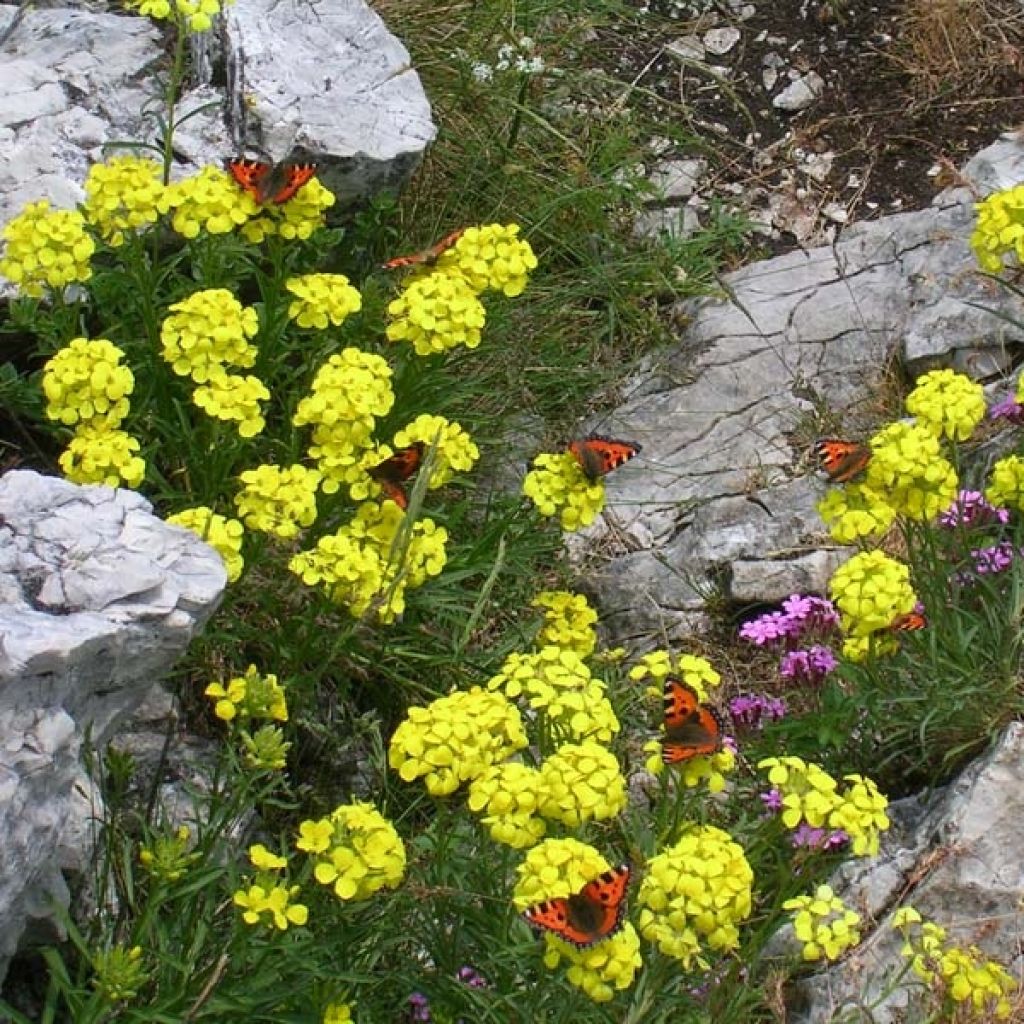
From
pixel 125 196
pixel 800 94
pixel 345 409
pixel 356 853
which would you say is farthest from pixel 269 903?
pixel 800 94

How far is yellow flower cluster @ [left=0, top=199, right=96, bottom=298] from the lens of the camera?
4.00 meters

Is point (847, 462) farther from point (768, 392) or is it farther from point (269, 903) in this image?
point (768, 392)

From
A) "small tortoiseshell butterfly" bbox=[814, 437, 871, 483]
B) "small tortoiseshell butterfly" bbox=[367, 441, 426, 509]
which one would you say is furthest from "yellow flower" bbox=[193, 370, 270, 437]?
"small tortoiseshell butterfly" bbox=[814, 437, 871, 483]

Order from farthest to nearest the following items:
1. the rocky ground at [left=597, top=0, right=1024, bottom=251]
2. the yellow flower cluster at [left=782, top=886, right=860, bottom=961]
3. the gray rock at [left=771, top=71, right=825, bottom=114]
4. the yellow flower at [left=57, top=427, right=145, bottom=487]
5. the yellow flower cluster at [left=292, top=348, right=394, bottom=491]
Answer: the gray rock at [left=771, top=71, right=825, bottom=114] < the rocky ground at [left=597, top=0, right=1024, bottom=251] < the yellow flower cluster at [left=292, top=348, right=394, bottom=491] < the yellow flower at [left=57, top=427, right=145, bottom=487] < the yellow flower cluster at [left=782, top=886, right=860, bottom=961]

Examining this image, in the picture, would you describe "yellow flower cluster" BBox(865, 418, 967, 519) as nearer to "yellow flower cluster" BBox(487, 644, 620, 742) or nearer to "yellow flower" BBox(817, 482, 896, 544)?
"yellow flower" BBox(817, 482, 896, 544)

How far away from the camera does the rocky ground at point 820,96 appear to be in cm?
624

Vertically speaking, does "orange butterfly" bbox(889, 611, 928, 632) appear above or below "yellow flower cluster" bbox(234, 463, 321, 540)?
below

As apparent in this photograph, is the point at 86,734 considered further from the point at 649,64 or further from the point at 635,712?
the point at 649,64

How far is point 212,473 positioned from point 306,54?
1.67 m

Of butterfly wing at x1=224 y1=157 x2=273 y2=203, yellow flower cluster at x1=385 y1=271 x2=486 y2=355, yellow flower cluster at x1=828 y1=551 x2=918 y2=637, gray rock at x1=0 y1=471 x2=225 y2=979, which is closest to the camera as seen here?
gray rock at x1=0 y1=471 x2=225 y2=979

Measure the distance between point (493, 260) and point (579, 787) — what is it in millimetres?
1710

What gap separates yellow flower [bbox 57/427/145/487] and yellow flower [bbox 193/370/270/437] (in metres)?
0.19

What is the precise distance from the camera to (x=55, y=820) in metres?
2.92

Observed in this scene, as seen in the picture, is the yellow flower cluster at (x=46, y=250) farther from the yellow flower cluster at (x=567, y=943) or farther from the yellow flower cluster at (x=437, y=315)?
the yellow flower cluster at (x=567, y=943)
